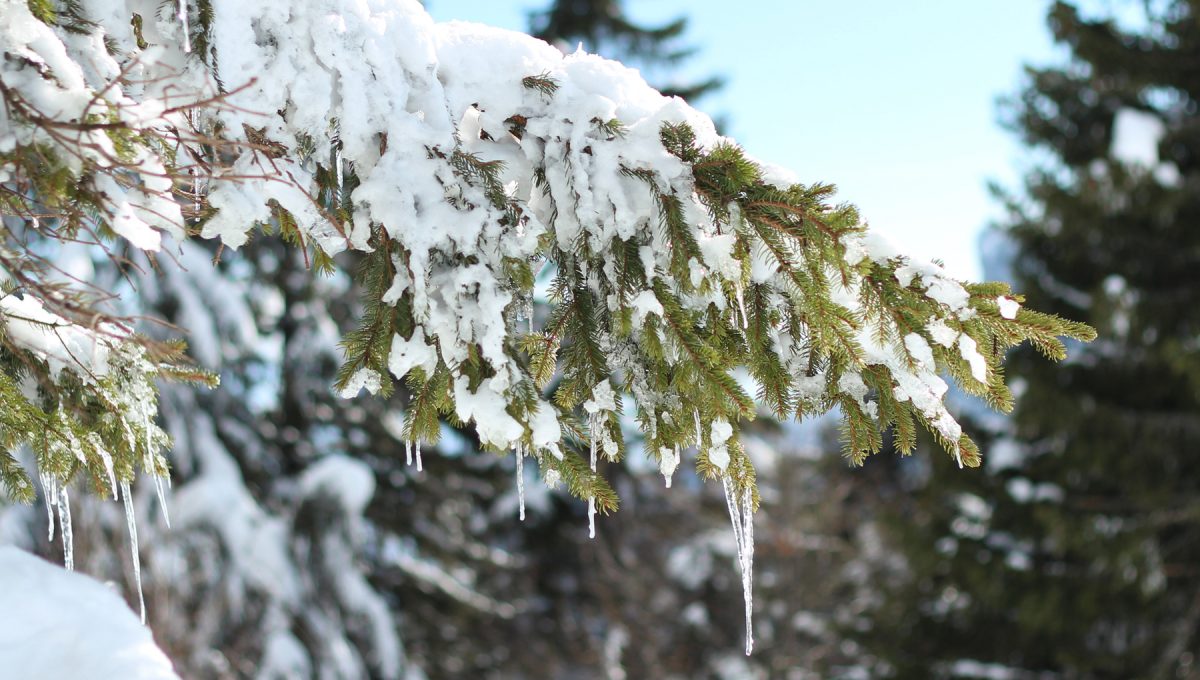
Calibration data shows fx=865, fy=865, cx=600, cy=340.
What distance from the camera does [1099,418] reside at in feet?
28.8

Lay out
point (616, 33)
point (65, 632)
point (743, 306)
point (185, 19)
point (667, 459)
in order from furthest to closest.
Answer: point (616, 33), point (65, 632), point (667, 459), point (743, 306), point (185, 19)

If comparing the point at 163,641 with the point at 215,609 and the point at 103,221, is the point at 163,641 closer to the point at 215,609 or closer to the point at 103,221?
the point at 215,609

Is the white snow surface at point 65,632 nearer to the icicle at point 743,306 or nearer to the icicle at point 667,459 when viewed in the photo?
the icicle at point 667,459

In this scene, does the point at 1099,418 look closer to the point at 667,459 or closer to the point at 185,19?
the point at 667,459

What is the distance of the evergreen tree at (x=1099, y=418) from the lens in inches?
336

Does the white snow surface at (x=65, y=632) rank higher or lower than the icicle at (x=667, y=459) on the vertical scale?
lower

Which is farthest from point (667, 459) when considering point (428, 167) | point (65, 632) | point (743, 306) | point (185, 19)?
point (65, 632)

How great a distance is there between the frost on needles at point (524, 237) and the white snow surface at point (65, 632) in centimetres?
53

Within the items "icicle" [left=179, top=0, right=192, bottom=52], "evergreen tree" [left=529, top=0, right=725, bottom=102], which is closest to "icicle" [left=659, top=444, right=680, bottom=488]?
"icicle" [left=179, top=0, right=192, bottom=52]

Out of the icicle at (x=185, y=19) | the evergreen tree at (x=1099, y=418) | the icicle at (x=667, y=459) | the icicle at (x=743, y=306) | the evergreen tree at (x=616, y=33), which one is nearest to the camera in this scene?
the icicle at (x=185, y=19)

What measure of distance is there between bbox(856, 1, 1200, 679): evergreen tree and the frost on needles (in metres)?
7.48

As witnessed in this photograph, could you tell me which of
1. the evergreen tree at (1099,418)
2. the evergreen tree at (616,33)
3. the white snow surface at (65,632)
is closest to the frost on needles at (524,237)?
the white snow surface at (65,632)

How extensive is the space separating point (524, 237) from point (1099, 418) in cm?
875

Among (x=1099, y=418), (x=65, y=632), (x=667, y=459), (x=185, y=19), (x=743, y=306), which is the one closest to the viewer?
(x=185, y=19)
